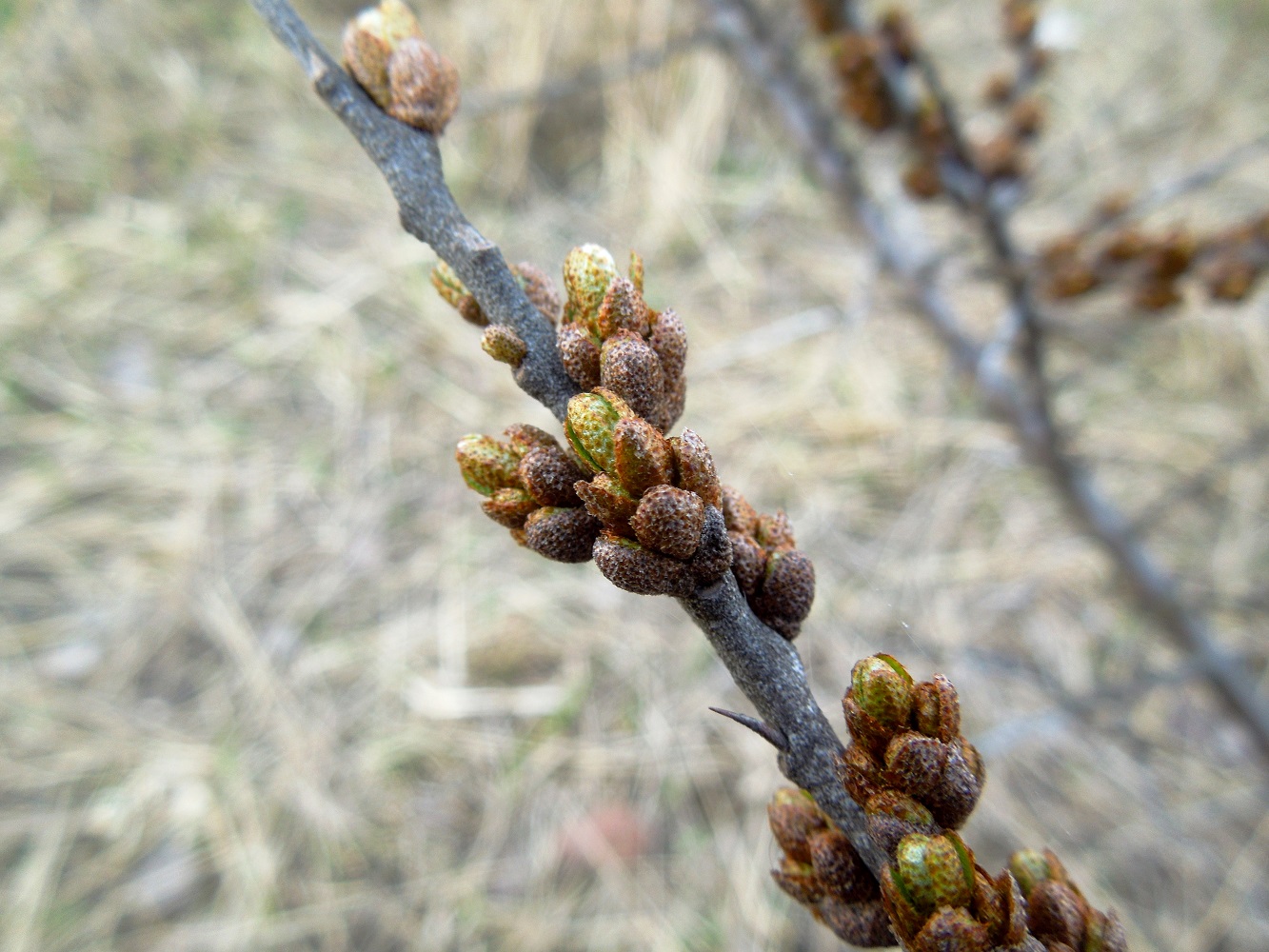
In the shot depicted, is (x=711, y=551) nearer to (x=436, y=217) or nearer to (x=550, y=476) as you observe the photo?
(x=550, y=476)

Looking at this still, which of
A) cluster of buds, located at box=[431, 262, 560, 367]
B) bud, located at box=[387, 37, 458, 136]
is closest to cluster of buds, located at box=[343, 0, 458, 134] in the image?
bud, located at box=[387, 37, 458, 136]

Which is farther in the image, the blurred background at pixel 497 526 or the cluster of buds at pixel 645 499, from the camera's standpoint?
the blurred background at pixel 497 526

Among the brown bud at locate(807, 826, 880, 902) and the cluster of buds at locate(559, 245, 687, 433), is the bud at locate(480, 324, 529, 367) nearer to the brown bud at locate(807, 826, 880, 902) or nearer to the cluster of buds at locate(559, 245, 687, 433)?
the cluster of buds at locate(559, 245, 687, 433)

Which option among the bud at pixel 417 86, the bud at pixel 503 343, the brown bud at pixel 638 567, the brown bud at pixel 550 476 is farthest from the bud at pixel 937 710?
the bud at pixel 417 86

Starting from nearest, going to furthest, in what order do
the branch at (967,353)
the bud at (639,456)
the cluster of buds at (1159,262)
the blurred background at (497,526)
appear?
the bud at (639,456) < the cluster of buds at (1159,262) < the branch at (967,353) < the blurred background at (497,526)

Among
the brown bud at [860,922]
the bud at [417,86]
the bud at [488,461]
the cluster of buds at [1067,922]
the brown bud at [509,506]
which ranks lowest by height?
the brown bud at [860,922]

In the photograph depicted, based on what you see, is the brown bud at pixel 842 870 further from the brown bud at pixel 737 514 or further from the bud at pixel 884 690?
the brown bud at pixel 737 514

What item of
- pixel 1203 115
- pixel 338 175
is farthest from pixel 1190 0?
pixel 338 175
